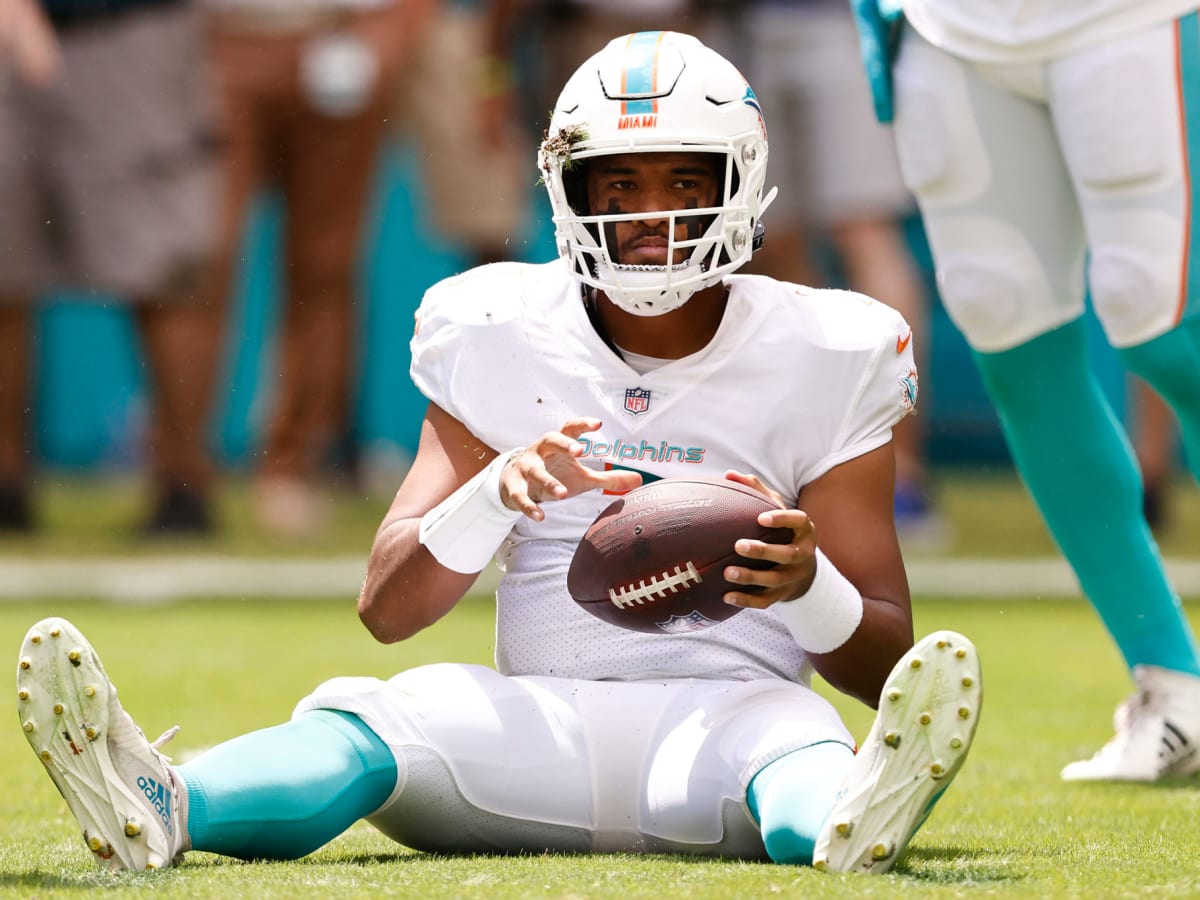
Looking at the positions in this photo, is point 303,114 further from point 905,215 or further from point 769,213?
point 905,215

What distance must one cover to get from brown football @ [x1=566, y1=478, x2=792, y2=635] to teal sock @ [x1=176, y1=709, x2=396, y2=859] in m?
0.32

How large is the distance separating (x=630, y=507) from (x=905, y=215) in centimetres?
679

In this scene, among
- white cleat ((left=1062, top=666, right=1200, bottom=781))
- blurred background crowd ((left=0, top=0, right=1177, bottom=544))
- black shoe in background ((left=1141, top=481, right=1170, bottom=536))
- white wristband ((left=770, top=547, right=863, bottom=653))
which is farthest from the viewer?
black shoe in background ((left=1141, top=481, right=1170, bottom=536))

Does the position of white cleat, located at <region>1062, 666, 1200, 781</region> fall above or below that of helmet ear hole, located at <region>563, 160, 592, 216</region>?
below

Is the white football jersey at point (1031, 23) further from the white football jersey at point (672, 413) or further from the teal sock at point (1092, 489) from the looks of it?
the white football jersey at point (672, 413)

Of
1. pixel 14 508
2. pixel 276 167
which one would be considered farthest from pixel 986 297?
pixel 276 167

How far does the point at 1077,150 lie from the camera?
305 cm

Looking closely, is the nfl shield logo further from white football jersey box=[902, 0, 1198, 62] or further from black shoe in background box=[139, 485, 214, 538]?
black shoe in background box=[139, 485, 214, 538]

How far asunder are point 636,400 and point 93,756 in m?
0.79

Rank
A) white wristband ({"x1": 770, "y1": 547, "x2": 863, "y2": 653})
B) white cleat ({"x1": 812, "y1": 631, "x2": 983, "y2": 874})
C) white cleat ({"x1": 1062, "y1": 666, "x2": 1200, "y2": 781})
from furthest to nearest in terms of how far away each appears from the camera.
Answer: white cleat ({"x1": 1062, "y1": 666, "x2": 1200, "y2": 781})
white wristband ({"x1": 770, "y1": 547, "x2": 863, "y2": 653})
white cleat ({"x1": 812, "y1": 631, "x2": 983, "y2": 874})

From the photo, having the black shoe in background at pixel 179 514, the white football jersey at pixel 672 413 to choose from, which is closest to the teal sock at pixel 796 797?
the white football jersey at pixel 672 413

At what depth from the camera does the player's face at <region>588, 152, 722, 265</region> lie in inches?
103

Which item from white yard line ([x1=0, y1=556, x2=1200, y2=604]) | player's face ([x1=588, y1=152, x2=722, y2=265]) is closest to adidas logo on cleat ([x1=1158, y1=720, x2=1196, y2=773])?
player's face ([x1=588, y1=152, x2=722, y2=265])

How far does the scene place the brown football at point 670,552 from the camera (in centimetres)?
237
